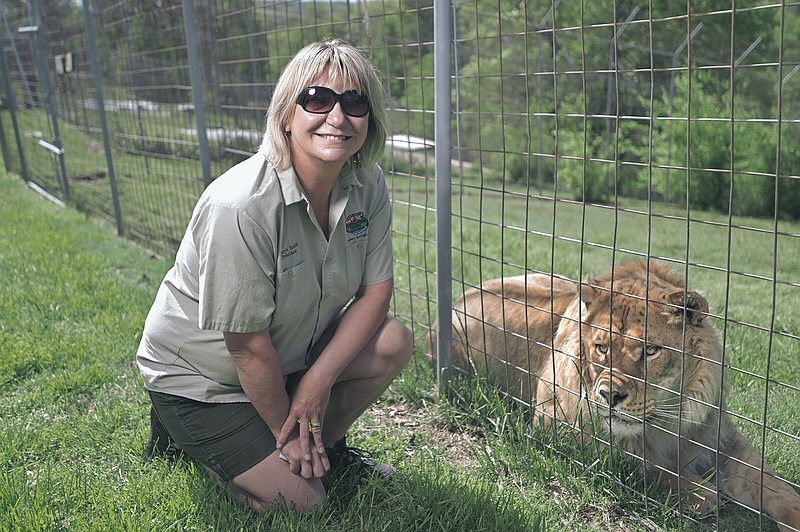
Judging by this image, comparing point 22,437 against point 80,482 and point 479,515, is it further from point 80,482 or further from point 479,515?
point 479,515

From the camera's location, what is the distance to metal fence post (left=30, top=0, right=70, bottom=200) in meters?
9.37

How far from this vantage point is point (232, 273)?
8.53ft

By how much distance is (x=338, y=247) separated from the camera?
2971 mm

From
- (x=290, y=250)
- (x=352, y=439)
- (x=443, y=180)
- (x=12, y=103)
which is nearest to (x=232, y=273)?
(x=290, y=250)

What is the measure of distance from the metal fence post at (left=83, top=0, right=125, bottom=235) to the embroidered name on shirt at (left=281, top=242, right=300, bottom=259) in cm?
569

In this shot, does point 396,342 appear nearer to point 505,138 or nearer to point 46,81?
point 505,138

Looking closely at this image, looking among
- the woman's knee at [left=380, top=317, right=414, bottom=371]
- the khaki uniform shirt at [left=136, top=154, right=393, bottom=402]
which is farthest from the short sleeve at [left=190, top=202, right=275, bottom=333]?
the woman's knee at [left=380, top=317, right=414, bottom=371]

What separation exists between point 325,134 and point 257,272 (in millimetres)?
→ 575

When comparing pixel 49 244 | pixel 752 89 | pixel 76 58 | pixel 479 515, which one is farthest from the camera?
pixel 752 89

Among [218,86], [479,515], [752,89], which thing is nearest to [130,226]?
[218,86]

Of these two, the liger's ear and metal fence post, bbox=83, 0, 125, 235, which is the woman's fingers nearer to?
the liger's ear

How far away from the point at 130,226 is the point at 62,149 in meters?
2.54

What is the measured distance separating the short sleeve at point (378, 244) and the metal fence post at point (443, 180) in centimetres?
64

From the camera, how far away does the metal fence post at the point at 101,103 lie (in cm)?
740
